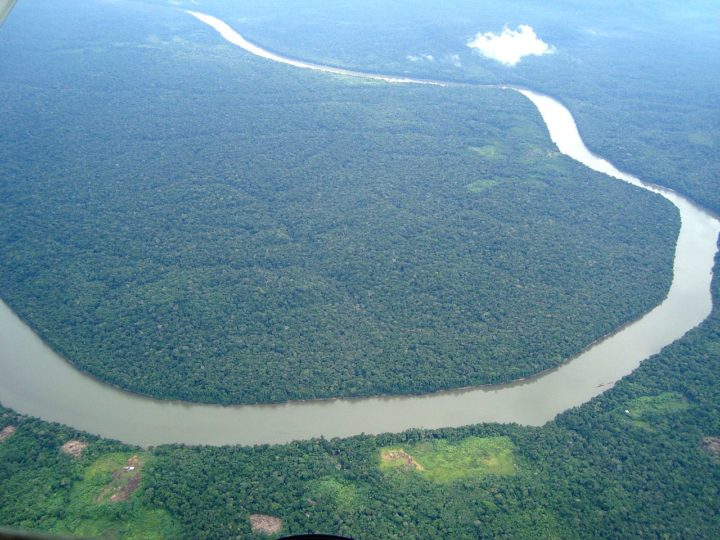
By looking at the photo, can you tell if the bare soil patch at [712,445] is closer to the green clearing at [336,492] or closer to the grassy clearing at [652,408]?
the grassy clearing at [652,408]

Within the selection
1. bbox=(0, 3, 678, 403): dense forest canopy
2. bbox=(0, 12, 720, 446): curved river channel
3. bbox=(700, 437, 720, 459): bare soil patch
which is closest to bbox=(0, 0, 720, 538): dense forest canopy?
bbox=(700, 437, 720, 459): bare soil patch

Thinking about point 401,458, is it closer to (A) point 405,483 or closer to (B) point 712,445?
(A) point 405,483

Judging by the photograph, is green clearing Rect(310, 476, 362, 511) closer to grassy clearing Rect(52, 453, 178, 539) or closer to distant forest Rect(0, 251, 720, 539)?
distant forest Rect(0, 251, 720, 539)

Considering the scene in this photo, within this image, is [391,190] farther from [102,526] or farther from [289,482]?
[102,526]

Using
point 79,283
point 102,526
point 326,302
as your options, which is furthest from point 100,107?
point 102,526

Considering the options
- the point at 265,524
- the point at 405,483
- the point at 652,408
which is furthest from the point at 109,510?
the point at 652,408

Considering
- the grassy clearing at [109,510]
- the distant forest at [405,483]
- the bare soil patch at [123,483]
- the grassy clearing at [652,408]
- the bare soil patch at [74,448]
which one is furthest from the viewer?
the grassy clearing at [652,408]

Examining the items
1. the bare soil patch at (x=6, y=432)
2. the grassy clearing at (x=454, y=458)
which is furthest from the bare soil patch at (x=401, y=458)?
the bare soil patch at (x=6, y=432)
